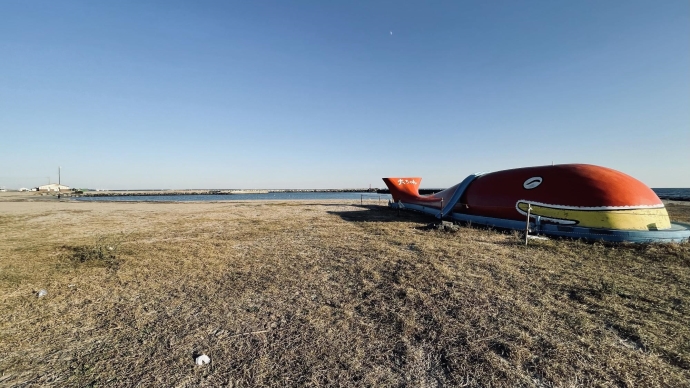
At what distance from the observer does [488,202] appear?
15.0 m

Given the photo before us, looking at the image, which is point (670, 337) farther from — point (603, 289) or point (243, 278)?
point (243, 278)

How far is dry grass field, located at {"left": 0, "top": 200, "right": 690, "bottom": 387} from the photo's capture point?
3.44 metres

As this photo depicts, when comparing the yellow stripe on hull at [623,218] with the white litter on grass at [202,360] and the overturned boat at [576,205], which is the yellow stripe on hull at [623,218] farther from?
the white litter on grass at [202,360]

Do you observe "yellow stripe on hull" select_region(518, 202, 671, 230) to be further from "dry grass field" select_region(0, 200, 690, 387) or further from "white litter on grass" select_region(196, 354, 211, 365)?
"white litter on grass" select_region(196, 354, 211, 365)

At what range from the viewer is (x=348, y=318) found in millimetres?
4840

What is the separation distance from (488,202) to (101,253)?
16784 millimetres

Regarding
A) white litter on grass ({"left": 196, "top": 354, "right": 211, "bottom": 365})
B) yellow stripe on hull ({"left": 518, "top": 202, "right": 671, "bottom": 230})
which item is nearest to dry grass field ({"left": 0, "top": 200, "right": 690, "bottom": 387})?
white litter on grass ({"left": 196, "top": 354, "right": 211, "bottom": 365})

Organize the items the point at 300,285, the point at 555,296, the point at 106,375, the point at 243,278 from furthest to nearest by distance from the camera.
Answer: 1. the point at 243,278
2. the point at 300,285
3. the point at 555,296
4. the point at 106,375

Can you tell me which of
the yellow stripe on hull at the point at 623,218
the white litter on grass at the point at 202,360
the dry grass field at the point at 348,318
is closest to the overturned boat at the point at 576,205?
the yellow stripe on hull at the point at 623,218

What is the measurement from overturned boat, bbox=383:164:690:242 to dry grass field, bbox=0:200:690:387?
4.23ft

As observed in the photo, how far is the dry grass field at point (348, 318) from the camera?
3.44 meters

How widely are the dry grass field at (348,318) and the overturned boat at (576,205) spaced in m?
1.29

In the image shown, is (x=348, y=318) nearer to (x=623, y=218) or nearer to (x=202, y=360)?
(x=202, y=360)

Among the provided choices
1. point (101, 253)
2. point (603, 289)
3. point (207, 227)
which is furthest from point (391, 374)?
point (207, 227)
